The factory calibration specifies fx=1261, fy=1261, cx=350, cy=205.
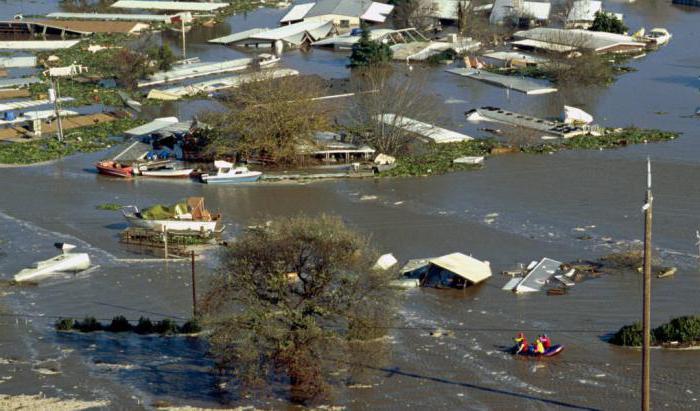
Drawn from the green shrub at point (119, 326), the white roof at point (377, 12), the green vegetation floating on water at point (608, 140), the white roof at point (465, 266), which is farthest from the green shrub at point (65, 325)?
the white roof at point (377, 12)

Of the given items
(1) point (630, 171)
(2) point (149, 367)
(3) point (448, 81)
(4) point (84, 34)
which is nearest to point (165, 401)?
(2) point (149, 367)

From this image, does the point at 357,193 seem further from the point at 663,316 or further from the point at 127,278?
the point at 663,316

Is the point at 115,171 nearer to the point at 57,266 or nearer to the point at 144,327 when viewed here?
the point at 57,266

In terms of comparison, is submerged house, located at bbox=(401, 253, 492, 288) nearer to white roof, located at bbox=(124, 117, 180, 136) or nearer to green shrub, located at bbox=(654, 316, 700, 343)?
green shrub, located at bbox=(654, 316, 700, 343)

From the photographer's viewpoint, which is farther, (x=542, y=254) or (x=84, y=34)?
(x=84, y=34)

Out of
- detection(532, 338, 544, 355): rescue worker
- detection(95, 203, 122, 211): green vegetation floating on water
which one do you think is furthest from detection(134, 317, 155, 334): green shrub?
detection(95, 203, 122, 211): green vegetation floating on water

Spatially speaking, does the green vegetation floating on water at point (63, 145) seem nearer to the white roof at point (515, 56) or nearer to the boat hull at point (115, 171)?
the boat hull at point (115, 171)
